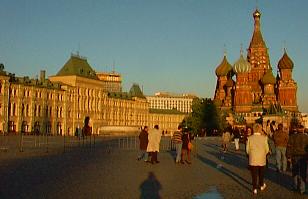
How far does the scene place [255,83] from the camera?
13388 centimetres

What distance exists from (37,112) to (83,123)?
54.6 ft

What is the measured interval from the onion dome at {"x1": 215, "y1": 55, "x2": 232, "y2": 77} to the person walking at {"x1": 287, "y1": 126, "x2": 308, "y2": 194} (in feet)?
413

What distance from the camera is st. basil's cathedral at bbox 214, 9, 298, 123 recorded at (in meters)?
128

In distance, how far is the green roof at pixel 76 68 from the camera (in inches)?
4318

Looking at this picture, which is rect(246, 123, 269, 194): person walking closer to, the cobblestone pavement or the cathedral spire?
the cobblestone pavement

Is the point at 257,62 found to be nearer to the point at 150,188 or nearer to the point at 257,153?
the point at 257,153

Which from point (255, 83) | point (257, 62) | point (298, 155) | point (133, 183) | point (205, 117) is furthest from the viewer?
point (257, 62)

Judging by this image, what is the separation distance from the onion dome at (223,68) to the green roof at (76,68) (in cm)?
4123

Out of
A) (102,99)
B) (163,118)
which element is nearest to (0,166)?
(102,99)

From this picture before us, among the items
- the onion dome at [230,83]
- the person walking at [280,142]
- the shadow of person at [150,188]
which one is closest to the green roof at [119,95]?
the onion dome at [230,83]

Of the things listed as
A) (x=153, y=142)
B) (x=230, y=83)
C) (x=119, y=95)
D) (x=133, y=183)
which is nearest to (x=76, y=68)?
(x=119, y=95)

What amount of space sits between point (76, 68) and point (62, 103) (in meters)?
10.4

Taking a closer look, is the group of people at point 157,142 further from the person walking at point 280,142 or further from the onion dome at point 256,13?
the onion dome at point 256,13

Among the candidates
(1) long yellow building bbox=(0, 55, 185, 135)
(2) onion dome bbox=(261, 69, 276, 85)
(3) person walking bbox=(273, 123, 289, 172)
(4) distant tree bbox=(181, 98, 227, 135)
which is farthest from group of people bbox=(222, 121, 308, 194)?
(2) onion dome bbox=(261, 69, 276, 85)
